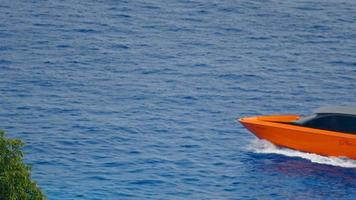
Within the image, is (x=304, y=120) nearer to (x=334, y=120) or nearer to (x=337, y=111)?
(x=334, y=120)

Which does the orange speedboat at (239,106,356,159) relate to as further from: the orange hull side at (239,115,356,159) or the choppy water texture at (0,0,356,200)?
the choppy water texture at (0,0,356,200)

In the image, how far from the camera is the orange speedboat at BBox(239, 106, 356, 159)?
43188 mm

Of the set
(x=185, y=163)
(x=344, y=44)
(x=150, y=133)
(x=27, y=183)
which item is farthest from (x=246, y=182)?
(x=344, y=44)

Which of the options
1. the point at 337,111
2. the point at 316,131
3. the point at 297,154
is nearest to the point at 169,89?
the point at 297,154

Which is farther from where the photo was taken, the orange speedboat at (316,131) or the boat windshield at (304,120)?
the boat windshield at (304,120)

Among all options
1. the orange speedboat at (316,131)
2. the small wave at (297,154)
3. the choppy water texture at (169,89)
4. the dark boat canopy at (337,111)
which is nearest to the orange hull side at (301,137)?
the orange speedboat at (316,131)

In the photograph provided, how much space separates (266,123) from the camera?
1758 inches

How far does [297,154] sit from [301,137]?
1.00m

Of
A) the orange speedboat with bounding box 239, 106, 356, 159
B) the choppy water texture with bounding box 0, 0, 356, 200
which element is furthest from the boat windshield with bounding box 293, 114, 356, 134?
the choppy water texture with bounding box 0, 0, 356, 200

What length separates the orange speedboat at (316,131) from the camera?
142 feet

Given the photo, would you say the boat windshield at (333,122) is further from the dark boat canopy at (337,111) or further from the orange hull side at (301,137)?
the orange hull side at (301,137)

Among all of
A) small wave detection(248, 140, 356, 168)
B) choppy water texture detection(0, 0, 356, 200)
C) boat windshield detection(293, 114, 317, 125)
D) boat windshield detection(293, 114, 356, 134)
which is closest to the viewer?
choppy water texture detection(0, 0, 356, 200)

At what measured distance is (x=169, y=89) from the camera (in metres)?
56.3

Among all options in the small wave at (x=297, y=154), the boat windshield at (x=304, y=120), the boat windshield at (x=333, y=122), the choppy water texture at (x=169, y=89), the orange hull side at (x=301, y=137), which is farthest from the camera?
the boat windshield at (x=304, y=120)
